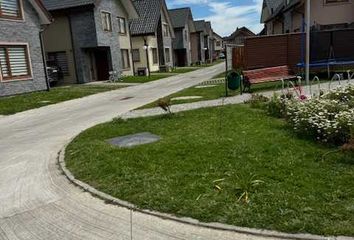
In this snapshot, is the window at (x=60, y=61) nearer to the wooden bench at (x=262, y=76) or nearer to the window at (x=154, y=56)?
the window at (x=154, y=56)

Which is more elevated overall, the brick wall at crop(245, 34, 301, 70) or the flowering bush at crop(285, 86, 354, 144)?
the brick wall at crop(245, 34, 301, 70)

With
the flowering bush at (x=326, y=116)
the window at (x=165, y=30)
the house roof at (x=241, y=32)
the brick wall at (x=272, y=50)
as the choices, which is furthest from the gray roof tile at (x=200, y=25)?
the flowering bush at (x=326, y=116)

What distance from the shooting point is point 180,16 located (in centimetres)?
6069

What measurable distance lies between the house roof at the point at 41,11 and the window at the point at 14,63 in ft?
8.25

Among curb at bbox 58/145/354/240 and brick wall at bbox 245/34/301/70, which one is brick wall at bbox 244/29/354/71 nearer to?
brick wall at bbox 245/34/301/70

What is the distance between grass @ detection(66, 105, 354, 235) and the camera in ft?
14.4

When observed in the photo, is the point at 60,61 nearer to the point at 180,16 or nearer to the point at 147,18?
the point at 147,18

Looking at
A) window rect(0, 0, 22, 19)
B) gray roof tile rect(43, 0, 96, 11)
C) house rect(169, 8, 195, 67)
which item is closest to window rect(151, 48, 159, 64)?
house rect(169, 8, 195, 67)

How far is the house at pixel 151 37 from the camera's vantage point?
42.1 meters

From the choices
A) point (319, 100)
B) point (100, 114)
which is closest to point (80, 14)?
point (100, 114)

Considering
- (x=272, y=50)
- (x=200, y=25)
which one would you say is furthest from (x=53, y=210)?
(x=200, y=25)

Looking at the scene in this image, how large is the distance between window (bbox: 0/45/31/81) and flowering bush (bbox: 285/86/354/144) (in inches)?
660

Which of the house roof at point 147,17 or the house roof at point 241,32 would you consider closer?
the house roof at point 147,17

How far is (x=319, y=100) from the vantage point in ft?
26.6
